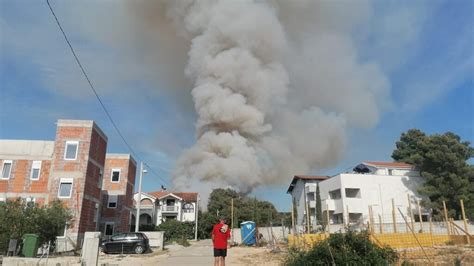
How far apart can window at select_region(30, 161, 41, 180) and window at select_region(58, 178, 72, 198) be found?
2.44 metres

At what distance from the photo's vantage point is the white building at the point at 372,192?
42.0 meters

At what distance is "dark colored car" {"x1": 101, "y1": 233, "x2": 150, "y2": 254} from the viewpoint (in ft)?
72.3

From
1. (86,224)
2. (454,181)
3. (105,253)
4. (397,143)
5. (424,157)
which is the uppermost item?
(397,143)

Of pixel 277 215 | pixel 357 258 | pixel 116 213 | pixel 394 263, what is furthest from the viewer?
pixel 277 215

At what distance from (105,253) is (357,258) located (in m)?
17.7

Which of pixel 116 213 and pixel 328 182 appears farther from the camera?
pixel 328 182

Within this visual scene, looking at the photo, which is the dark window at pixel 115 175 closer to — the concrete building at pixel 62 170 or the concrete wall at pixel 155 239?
the concrete building at pixel 62 170

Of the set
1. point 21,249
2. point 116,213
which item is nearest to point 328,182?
point 116,213

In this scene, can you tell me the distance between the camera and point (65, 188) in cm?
2775

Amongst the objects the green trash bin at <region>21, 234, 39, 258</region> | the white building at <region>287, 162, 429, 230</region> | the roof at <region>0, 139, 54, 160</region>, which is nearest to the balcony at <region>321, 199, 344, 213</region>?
the white building at <region>287, 162, 429, 230</region>

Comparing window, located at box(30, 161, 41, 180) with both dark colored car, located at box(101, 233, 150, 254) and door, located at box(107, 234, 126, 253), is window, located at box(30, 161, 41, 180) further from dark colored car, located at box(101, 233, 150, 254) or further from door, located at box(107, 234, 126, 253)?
door, located at box(107, 234, 126, 253)

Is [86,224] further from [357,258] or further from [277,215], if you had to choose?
[277,215]

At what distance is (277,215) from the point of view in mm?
52594

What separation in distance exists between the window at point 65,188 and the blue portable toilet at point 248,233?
12.9 meters
